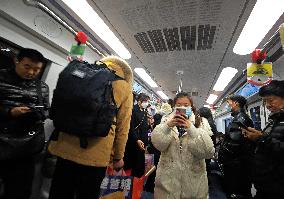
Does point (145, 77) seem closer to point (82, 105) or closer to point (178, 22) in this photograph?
point (178, 22)

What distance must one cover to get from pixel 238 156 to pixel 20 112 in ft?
11.8

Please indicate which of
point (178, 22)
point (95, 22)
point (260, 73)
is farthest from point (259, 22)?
point (95, 22)

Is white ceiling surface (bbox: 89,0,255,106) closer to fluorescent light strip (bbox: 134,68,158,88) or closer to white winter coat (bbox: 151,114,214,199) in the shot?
fluorescent light strip (bbox: 134,68,158,88)

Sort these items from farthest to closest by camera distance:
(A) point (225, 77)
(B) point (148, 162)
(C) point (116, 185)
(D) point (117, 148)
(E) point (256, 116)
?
(A) point (225, 77) < (E) point (256, 116) < (B) point (148, 162) < (C) point (116, 185) < (D) point (117, 148)

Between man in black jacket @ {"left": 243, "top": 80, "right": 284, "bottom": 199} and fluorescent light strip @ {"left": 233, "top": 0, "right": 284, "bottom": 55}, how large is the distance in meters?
1.10

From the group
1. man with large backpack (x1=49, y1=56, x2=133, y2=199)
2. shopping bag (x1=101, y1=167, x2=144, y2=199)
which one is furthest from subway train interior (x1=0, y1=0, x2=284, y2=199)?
man with large backpack (x1=49, y1=56, x2=133, y2=199)

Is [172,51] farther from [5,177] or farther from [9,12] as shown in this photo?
[5,177]

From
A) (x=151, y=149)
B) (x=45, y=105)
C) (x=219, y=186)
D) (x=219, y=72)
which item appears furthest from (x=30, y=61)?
(x=219, y=186)

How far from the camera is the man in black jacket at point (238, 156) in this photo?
3638 millimetres

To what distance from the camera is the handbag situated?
1.91 meters

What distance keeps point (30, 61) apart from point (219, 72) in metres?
5.18

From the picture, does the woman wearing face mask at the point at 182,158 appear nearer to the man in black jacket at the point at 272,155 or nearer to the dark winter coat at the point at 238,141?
the man in black jacket at the point at 272,155

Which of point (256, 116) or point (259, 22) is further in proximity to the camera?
point (256, 116)

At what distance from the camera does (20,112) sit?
1.96 meters
